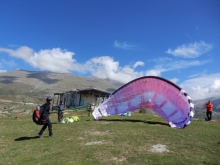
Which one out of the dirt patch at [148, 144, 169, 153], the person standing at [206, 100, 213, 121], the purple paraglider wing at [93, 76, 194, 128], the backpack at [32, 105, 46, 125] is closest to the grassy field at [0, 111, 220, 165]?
the dirt patch at [148, 144, 169, 153]

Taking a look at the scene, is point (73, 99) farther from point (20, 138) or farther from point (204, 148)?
point (204, 148)

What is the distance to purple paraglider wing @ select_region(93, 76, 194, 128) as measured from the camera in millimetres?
21672

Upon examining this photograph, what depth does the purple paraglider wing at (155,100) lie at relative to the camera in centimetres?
2167

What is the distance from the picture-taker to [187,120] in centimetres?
2059

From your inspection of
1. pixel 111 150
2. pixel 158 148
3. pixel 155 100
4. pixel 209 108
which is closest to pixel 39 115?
pixel 111 150

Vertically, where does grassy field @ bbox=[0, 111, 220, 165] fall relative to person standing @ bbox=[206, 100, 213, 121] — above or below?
below

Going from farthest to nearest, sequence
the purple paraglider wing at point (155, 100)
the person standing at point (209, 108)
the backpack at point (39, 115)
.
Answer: the person standing at point (209, 108) < the purple paraglider wing at point (155, 100) < the backpack at point (39, 115)

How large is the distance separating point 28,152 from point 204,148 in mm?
10552

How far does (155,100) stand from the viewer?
24531 mm

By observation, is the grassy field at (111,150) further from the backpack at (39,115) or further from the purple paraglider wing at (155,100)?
the purple paraglider wing at (155,100)

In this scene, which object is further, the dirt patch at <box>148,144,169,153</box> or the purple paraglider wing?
the purple paraglider wing

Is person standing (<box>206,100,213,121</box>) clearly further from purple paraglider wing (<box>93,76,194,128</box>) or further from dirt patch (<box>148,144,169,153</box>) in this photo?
dirt patch (<box>148,144,169,153</box>)

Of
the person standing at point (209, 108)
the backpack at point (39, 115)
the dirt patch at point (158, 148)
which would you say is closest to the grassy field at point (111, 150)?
the dirt patch at point (158, 148)

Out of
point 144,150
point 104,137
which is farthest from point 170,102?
point 144,150
